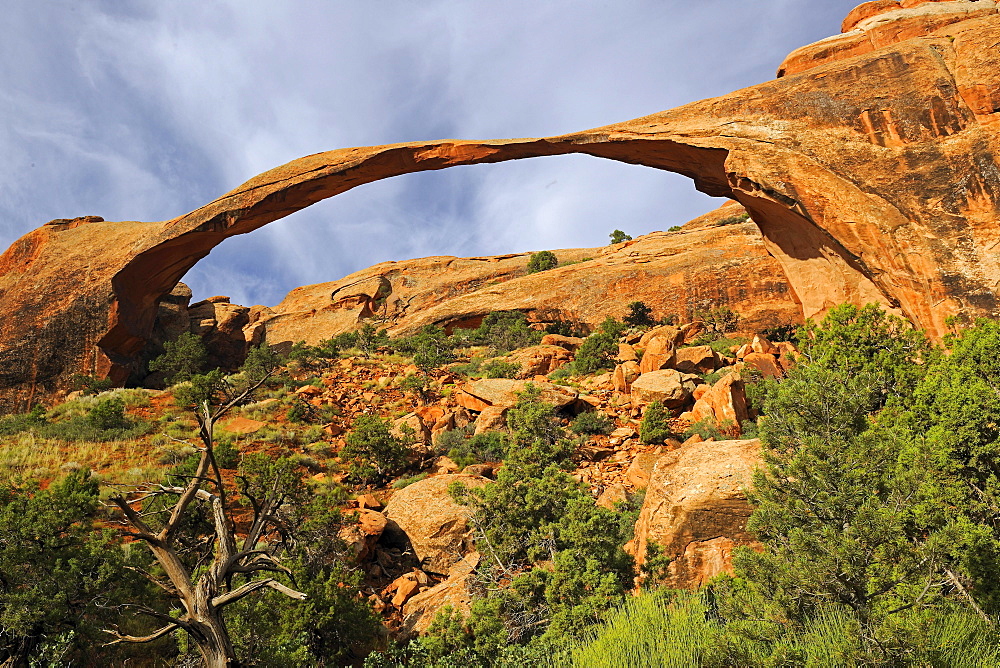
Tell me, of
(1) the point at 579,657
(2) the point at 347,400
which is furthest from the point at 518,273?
(1) the point at 579,657

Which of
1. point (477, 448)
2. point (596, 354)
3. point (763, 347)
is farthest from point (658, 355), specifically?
point (477, 448)

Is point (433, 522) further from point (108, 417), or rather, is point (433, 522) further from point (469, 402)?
point (108, 417)

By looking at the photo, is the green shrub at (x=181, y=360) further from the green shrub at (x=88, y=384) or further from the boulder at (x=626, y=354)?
the boulder at (x=626, y=354)

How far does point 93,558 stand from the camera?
638cm

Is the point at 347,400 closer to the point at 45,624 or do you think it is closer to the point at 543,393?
the point at 543,393

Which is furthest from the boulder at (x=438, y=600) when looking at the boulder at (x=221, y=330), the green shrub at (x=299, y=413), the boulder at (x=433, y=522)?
the boulder at (x=221, y=330)

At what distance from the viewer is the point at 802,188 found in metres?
12.5

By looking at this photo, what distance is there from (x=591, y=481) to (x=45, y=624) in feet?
27.2

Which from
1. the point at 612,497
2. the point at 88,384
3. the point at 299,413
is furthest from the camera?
the point at 88,384

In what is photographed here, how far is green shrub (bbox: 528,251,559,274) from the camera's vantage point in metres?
35.6

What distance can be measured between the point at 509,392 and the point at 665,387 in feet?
13.9

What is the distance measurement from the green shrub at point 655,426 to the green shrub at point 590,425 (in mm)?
945

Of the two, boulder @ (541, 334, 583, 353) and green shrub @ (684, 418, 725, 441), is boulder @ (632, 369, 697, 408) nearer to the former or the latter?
green shrub @ (684, 418, 725, 441)

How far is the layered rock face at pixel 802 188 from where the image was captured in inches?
431
